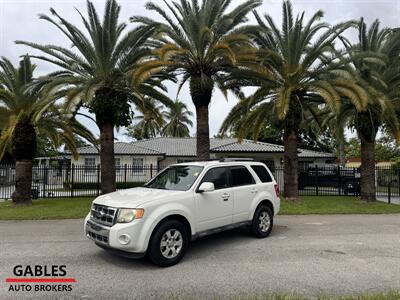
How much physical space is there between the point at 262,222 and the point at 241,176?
1349mm

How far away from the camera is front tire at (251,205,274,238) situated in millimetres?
7410

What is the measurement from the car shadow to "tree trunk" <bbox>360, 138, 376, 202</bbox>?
28.5 feet

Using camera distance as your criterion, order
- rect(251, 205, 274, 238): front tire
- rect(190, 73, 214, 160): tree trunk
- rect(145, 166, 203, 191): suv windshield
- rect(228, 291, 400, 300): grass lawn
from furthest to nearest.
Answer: rect(190, 73, 214, 160): tree trunk
rect(251, 205, 274, 238): front tire
rect(145, 166, 203, 191): suv windshield
rect(228, 291, 400, 300): grass lawn

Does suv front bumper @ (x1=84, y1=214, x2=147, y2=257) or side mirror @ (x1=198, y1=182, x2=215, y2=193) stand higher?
side mirror @ (x1=198, y1=182, x2=215, y2=193)

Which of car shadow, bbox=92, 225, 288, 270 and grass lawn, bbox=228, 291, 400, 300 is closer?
grass lawn, bbox=228, 291, 400, 300

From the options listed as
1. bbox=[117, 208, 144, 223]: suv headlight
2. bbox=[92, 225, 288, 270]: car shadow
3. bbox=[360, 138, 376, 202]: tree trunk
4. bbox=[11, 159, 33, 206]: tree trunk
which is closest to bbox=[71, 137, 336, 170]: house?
bbox=[360, 138, 376, 202]: tree trunk

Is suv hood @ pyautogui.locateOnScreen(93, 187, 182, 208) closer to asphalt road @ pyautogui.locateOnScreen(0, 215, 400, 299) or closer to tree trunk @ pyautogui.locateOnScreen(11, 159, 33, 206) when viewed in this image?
asphalt road @ pyautogui.locateOnScreen(0, 215, 400, 299)

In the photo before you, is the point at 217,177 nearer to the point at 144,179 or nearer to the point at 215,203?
the point at 215,203

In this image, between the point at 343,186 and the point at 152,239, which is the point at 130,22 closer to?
the point at 152,239

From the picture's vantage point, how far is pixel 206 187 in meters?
6.05

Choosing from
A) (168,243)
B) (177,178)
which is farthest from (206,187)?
(168,243)

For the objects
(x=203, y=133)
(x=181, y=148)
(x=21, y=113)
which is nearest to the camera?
(x=21, y=113)

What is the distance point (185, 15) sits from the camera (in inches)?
527

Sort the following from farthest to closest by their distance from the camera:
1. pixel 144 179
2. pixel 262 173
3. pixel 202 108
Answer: pixel 144 179
pixel 202 108
pixel 262 173
